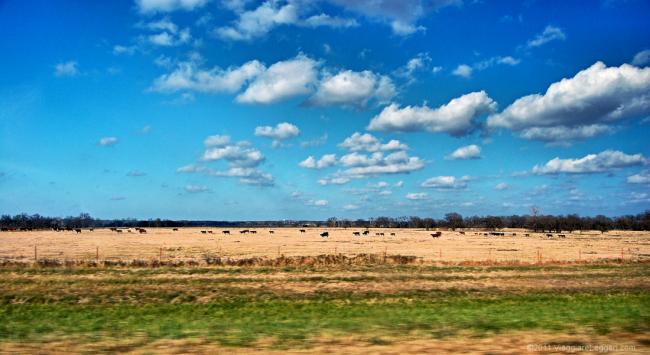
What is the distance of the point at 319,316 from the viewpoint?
16984 millimetres

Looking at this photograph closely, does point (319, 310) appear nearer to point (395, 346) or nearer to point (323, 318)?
point (323, 318)

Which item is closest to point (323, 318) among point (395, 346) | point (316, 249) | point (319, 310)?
point (319, 310)

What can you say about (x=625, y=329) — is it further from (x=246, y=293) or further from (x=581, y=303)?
(x=246, y=293)

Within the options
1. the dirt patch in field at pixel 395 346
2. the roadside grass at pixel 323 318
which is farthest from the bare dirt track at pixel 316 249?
the dirt patch in field at pixel 395 346

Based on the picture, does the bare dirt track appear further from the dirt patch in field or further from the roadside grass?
the dirt patch in field

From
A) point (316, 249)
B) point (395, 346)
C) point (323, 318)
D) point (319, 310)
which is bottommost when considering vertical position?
point (316, 249)

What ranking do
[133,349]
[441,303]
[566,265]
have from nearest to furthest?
[133,349]
[441,303]
[566,265]

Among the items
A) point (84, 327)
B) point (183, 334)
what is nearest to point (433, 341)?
point (183, 334)

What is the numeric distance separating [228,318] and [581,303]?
1345 cm

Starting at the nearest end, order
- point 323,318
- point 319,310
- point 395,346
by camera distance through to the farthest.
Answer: point 395,346 < point 323,318 < point 319,310

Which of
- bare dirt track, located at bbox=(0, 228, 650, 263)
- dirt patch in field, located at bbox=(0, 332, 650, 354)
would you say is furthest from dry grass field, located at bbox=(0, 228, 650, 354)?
bare dirt track, located at bbox=(0, 228, 650, 263)

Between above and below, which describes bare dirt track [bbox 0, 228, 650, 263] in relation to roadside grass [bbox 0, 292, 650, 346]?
below

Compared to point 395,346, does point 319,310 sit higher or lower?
lower

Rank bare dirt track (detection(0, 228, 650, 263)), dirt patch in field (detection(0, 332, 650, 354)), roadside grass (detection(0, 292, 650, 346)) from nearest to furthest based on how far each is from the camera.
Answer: dirt patch in field (detection(0, 332, 650, 354)) → roadside grass (detection(0, 292, 650, 346)) → bare dirt track (detection(0, 228, 650, 263))
